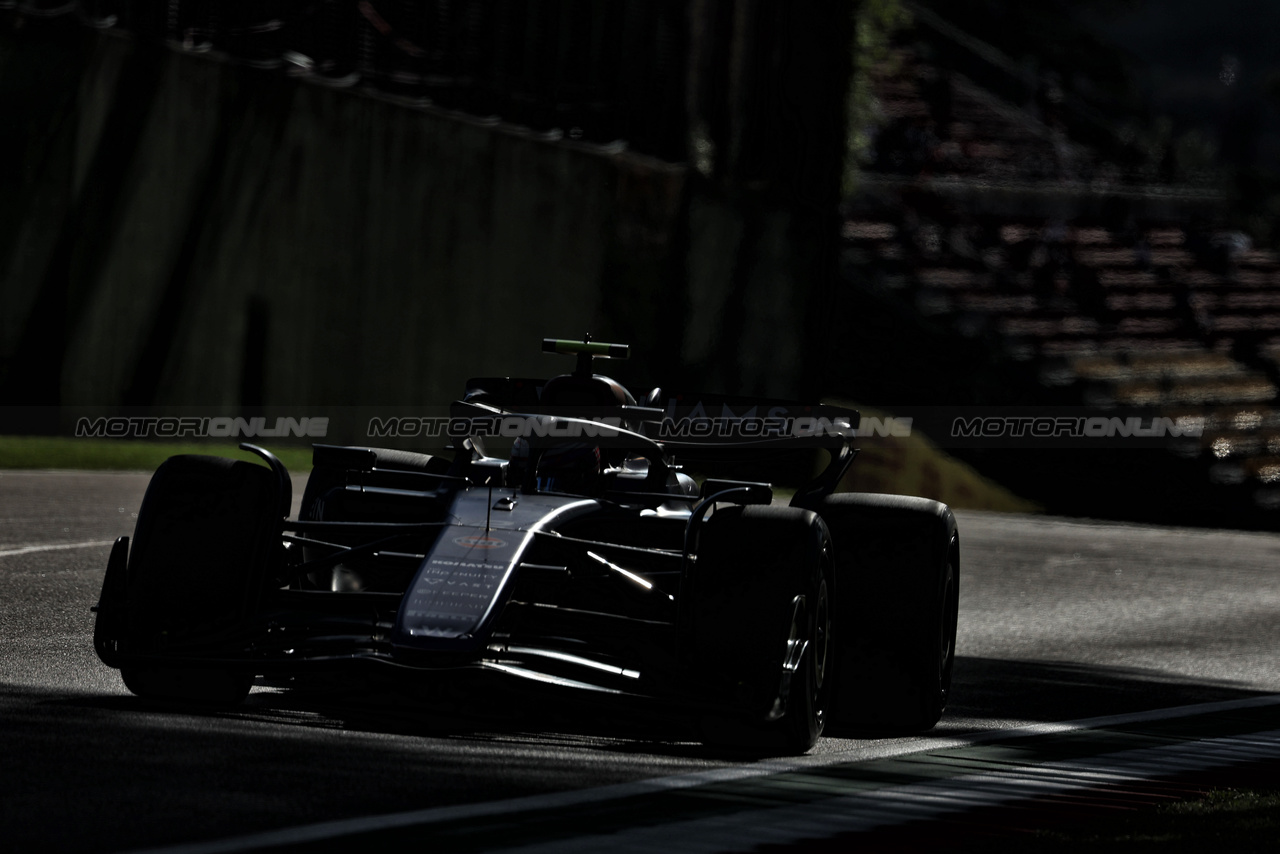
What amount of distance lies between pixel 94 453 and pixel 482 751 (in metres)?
12.3

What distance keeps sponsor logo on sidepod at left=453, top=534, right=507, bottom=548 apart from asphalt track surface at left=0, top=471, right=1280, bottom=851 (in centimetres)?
58

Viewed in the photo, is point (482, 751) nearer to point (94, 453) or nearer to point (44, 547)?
point (44, 547)

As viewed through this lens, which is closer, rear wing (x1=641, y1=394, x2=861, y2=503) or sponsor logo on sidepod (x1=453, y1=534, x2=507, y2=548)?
sponsor logo on sidepod (x1=453, y1=534, x2=507, y2=548)

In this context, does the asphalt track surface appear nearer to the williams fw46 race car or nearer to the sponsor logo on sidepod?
the williams fw46 race car

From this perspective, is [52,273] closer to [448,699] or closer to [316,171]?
[316,171]

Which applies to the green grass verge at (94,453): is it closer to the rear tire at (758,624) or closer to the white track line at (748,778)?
the white track line at (748,778)

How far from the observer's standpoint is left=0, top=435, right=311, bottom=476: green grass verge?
16609 millimetres

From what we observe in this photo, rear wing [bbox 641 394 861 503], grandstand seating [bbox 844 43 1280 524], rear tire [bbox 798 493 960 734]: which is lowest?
rear tire [bbox 798 493 960 734]

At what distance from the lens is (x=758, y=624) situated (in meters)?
6.04

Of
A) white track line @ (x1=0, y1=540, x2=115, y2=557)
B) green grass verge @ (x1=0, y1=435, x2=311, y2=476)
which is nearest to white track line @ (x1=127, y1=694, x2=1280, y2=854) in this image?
white track line @ (x1=0, y1=540, x2=115, y2=557)

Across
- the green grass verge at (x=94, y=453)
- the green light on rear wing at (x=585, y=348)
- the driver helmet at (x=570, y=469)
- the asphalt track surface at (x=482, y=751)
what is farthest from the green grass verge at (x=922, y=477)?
the driver helmet at (x=570, y=469)

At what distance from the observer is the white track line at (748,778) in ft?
14.7

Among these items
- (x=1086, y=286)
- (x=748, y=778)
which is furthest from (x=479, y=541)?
(x=1086, y=286)

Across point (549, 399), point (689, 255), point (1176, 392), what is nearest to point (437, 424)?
point (689, 255)
